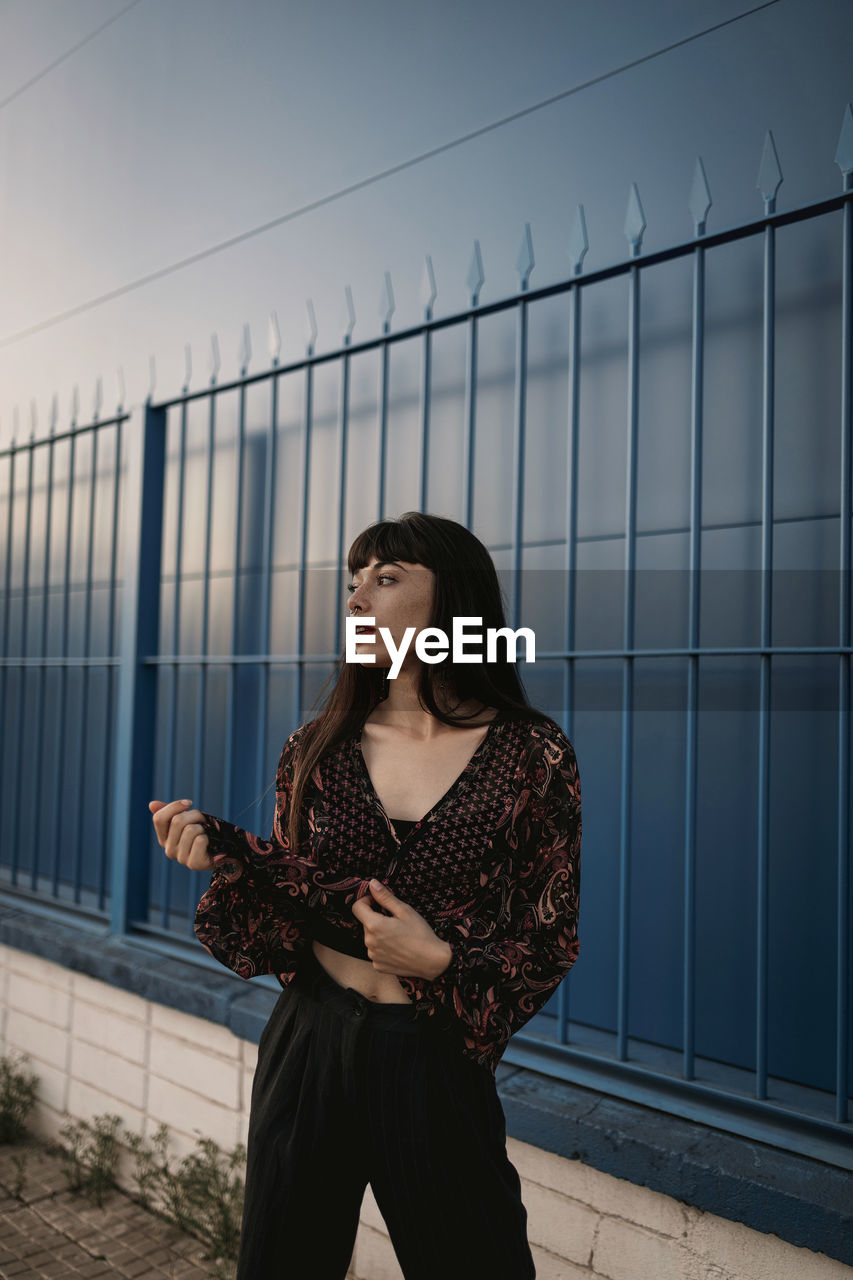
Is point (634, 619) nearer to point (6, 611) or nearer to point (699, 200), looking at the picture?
point (699, 200)

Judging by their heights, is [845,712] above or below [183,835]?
above

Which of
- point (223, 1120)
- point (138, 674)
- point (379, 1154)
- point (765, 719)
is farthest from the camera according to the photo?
point (138, 674)

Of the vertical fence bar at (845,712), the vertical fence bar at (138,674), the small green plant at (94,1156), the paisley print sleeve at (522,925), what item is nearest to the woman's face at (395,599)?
the paisley print sleeve at (522,925)

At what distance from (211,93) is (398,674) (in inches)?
159

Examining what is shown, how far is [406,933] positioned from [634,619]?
1510 millimetres

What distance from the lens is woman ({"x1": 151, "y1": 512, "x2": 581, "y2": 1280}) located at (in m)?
1.63

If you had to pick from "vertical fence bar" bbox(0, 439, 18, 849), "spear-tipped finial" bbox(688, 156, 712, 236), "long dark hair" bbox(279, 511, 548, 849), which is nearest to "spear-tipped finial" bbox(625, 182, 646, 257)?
"spear-tipped finial" bbox(688, 156, 712, 236)

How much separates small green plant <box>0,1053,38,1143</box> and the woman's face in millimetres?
3431

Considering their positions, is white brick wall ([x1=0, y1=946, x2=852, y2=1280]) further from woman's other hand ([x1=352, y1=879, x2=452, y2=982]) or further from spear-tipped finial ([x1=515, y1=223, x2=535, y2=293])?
spear-tipped finial ([x1=515, y1=223, x2=535, y2=293])

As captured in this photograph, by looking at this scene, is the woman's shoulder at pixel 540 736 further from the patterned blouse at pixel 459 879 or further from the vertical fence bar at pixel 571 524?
the vertical fence bar at pixel 571 524

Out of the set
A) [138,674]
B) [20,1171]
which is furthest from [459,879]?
[20,1171]

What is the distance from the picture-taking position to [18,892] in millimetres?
4723

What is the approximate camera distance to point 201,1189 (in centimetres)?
326

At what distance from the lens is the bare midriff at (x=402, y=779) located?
1733 millimetres
